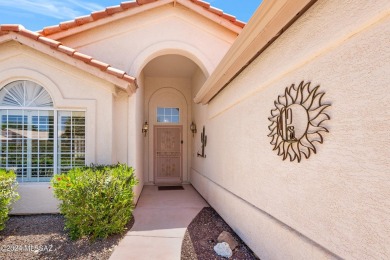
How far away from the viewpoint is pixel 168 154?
1331 centimetres

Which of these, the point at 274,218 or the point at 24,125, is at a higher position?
the point at 24,125

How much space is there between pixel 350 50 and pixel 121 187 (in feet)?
15.6

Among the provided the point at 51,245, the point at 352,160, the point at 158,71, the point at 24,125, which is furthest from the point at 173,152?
the point at 352,160

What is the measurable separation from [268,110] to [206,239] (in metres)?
3.06

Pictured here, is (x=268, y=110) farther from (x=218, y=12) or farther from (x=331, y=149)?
(x=218, y=12)

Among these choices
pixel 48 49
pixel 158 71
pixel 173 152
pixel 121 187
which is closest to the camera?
pixel 121 187

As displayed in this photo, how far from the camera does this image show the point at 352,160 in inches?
97.8

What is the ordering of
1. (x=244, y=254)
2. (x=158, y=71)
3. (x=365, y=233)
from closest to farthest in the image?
(x=365, y=233), (x=244, y=254), (x=158, y=71)

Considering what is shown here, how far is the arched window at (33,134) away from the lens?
7.03m

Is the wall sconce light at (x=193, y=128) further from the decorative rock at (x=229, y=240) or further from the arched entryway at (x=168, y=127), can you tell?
the decorative rock at (x=229, y=240)

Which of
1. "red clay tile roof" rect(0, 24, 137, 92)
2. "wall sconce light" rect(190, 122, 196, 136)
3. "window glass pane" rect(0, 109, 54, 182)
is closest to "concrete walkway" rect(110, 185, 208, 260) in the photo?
"window glass pane" rect(0, 109, 54, 182)

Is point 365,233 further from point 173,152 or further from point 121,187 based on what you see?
point 173,152

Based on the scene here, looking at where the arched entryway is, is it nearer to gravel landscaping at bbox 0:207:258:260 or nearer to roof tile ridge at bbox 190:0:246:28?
roof tile ridge at bbox 190:0:246:28

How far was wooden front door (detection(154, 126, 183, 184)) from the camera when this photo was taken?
13.2 metres
